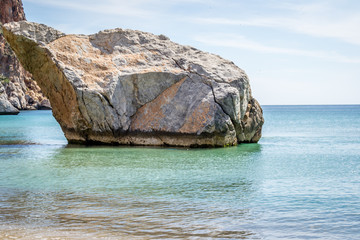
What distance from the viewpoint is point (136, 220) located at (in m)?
8.52

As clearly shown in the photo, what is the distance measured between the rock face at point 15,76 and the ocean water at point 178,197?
90839 mm

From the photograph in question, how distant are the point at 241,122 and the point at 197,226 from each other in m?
16.1

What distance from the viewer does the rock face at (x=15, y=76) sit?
10506 centimetres

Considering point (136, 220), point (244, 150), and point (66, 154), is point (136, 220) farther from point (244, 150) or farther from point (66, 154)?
point (244, 150)

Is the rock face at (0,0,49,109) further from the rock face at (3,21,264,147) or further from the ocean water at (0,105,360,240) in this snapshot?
the ocean water at (0,105,360,240)

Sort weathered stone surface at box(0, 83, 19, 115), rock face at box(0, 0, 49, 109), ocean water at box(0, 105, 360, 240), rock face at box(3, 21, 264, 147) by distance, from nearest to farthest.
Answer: ocean water at box(0, 105, 360, 240), rock face at box(3, 21, 264, 147), weathered stone surface at box(0, 83, 19, 115), rock face at box(0, 0, 49, 109)

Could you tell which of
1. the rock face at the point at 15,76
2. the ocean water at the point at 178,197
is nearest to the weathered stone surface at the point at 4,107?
the rock face at the point at 15,76

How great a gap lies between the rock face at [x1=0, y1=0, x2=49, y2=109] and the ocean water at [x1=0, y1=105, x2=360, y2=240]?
90.8m

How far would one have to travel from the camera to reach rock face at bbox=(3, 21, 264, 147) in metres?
21.3

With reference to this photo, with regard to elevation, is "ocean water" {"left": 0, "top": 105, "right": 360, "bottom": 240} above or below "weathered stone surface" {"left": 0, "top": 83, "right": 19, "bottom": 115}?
below

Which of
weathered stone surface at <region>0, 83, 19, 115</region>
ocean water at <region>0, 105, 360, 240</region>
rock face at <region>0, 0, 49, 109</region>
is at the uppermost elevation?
rock face at <region>0, 0, 49, 109</region>

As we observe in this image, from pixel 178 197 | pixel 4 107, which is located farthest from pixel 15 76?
pixel 178 197

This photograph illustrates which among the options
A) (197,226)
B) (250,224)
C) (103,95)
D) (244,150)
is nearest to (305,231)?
(250,224)

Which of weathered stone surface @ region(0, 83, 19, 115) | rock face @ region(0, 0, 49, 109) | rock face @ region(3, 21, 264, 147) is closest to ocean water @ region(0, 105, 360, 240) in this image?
rock face @ region(3, 21, 264, 147)
